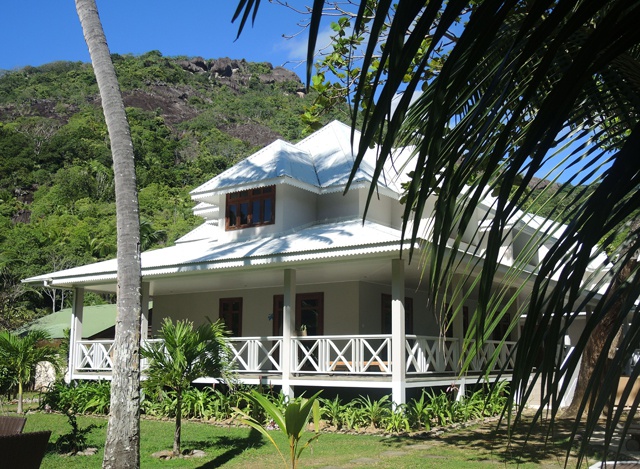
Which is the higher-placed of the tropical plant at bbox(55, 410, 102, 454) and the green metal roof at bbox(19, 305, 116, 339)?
the green metal roof at bbox(19, 305, 116, 339)

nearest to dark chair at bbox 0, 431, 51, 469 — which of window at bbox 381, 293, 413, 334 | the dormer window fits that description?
the dormer window

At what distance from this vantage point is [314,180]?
19.7m

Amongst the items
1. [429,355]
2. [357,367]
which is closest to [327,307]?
[357,367]

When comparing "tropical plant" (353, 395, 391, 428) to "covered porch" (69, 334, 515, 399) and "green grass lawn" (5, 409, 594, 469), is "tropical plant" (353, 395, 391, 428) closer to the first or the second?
"covered porch" (69, 334, 515, 399)

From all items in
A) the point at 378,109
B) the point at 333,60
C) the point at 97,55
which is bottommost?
the point at 378,109

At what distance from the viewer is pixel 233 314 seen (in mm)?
21562

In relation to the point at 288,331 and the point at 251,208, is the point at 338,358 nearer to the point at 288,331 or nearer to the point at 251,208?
the point at 288,331

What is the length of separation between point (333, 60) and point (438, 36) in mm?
7535

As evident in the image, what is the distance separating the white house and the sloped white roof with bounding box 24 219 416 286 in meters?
0.03

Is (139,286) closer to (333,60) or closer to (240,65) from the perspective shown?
(333,60)

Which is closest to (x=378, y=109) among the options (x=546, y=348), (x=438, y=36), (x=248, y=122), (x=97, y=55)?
(x=438, y=36)

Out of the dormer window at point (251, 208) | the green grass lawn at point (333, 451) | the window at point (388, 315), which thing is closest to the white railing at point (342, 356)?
the window at point (388, 315)

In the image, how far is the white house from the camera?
50.3 feet

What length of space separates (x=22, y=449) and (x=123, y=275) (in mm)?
3117
